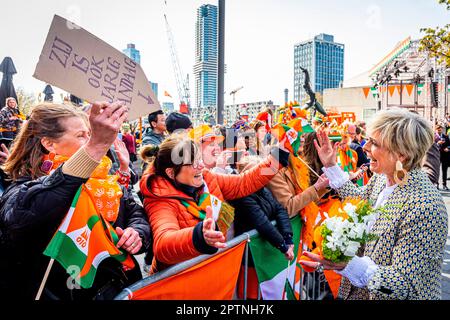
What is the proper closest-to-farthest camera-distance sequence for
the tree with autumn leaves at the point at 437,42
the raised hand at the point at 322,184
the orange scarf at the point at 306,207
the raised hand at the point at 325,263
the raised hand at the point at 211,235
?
the raised hand at the point at 211,235, the raised hand at the point at 325,263, the raised hand at the point at 322,184, the orange scarf at the point at 306,207, the tree with autumn leaves at the point at 437,42

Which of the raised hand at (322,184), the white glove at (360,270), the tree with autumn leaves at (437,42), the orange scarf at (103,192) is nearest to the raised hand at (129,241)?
the orange scarf at (103,192)

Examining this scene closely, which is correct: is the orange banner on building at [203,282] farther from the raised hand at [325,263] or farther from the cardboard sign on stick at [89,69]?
the cardboard sign on stick at [89,69]

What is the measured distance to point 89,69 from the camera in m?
1.67

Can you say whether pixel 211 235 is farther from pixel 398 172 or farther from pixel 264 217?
pixel 264 217

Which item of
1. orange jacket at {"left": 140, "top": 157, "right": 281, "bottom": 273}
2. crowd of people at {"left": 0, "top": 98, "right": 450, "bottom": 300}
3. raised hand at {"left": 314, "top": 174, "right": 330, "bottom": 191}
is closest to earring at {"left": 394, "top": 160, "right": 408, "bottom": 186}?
crowd of people at {"left": 0, "top": 98, "right": 450, "bottom": 300}

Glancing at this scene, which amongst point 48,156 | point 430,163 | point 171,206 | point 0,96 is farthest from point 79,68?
point 0,96

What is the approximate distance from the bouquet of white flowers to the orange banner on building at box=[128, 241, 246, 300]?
0.67 metres

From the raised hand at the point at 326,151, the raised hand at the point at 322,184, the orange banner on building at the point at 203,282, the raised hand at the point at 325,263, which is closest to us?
the orange banner on building at the point at 203,282

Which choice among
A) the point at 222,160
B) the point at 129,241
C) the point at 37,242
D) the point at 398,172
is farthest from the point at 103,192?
the point at 222,160

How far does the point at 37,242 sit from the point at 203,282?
3.12 ft

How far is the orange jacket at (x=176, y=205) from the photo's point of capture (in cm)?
184

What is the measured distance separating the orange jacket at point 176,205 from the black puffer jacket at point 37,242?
0.88 ft

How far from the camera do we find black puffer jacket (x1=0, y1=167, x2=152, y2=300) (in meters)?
1.47
